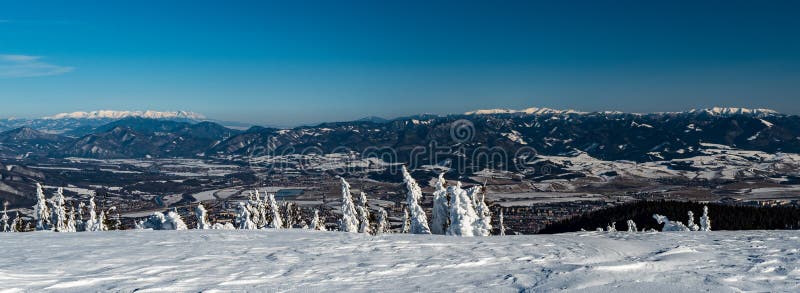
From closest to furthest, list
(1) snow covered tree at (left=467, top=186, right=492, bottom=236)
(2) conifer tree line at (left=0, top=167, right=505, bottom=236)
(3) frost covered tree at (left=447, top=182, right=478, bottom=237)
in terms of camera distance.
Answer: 1. (3) frost covered tree at (left=447, top=182, right=478, bottom=237)
2. (2) conifer tree line at (left=0, top=167, right=505, bottom=236)
3. (1) snow covered tree at (left=467, top=186, right=492, bottom=236)

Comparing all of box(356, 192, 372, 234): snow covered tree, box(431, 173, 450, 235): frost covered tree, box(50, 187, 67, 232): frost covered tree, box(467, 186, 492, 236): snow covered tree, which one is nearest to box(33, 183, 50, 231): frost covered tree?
box(50, 187, 67, 232): frost covered tree

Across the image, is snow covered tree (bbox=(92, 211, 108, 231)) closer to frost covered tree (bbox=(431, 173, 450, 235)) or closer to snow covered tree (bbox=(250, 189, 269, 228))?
snow covered tree (bbox=(250, 189, 269, 228))

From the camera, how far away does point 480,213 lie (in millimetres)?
40938

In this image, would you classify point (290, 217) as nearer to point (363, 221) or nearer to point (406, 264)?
point (363, 221)

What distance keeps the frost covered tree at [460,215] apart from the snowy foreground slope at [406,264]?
1261cm

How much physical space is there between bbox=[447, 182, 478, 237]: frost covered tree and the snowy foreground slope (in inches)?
496

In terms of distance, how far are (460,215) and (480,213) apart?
7020mm

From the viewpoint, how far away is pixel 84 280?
1285 cm

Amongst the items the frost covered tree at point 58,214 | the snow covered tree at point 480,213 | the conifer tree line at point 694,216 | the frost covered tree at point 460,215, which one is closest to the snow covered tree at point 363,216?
the snow covered tree at point 480,213

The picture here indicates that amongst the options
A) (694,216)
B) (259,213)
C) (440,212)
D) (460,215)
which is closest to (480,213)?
(440,212)

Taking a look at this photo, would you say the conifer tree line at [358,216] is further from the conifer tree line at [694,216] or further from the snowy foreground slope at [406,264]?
the conifer tree line at [694,216]

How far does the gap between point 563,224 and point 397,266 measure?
114m

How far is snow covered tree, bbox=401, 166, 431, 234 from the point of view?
37.2m

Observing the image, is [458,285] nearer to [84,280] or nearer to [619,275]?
[619,275]
